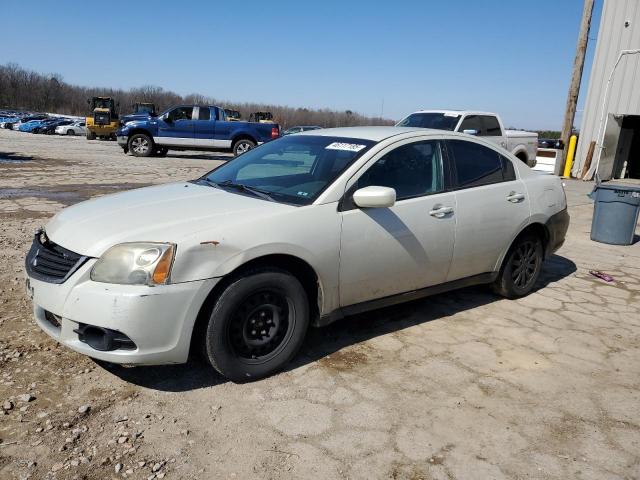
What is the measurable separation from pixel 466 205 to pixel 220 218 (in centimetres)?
205

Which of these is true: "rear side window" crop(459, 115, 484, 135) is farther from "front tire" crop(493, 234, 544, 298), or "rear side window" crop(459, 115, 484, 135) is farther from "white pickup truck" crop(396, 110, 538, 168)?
"front tire" crop(493, 234, 544, 298)

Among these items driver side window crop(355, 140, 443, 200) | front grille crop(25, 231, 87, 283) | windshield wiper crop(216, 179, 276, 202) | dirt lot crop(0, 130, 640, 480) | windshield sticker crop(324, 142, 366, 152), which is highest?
windshield sticker crop(324, 142, 366, 152)

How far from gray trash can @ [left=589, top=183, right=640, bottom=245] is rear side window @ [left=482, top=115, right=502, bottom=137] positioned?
199 inches

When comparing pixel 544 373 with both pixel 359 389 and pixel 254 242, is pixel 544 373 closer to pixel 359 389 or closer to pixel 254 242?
pixel 359 389

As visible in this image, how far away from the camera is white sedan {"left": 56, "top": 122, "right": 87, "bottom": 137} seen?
40.5m

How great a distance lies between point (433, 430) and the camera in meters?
2.86

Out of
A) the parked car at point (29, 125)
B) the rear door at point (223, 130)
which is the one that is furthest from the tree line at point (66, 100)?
the rear door at point (223, 130)

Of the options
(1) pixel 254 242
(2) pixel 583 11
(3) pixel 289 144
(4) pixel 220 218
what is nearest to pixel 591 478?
(1) pixel 254 242

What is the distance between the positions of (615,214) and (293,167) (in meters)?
5.82

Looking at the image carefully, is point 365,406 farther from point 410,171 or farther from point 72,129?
point 72,129

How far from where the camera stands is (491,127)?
12859 mm

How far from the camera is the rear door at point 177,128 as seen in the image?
18.6 meters

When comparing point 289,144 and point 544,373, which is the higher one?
point 289,144

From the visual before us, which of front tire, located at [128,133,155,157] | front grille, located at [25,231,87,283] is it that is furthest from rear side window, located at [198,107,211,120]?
front grille, located at [25,231,87,283]
